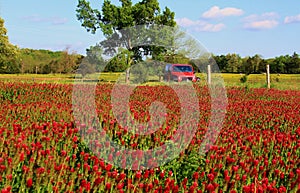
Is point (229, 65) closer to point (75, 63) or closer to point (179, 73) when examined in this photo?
point (75, 63)

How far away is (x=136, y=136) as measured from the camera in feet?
19.1

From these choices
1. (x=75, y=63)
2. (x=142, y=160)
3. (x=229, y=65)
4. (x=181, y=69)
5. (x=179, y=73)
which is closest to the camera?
(x=142, y=160)

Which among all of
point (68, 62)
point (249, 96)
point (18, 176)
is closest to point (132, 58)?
point (249, 96)

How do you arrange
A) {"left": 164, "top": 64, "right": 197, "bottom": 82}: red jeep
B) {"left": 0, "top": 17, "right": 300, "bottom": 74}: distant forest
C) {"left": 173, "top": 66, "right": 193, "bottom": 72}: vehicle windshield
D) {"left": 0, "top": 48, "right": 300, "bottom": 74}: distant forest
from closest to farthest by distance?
1. {"left": 164, "top": 64, "right": 197, "bottom": 82}: red jeep
2. {"left": 173, "top": 66, "right": 193, "bottom": 72}: vehicle windshield
3. {"left": 0, "top": 17, "right": 300, "bottom": 74}: distant forest
4. {"left": 0, "top": 48, "right": 300, "bottom": 74}: distant forest

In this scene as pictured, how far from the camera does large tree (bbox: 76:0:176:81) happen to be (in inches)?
1294

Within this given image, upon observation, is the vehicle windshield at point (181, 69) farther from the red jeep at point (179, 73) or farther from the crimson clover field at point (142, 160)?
the crimson clover field at point (142, 160)

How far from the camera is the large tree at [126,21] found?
32.9 meters

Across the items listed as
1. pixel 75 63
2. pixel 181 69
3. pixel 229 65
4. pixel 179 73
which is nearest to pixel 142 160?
pixel 179 73

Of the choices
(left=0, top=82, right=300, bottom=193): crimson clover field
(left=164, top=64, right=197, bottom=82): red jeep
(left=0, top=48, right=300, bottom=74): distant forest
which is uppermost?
(left=0, top=48, right=300, bottom=74): distant forest

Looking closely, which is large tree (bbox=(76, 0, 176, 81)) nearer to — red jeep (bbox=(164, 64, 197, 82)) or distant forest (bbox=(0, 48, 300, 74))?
red jeep (bbox=(164, 64, 197, 82))

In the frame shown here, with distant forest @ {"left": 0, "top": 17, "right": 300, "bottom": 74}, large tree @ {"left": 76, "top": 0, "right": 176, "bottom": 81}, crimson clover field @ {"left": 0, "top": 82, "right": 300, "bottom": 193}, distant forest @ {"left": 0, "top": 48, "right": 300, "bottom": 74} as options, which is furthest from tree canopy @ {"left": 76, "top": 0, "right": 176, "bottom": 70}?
distant forest @ {"left": 0, "top": 48, "right": 300, "bottom": 74}

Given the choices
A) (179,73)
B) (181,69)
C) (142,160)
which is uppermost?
(181,69)

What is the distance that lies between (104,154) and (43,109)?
3.39 m

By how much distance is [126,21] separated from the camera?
33.1 metres
